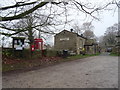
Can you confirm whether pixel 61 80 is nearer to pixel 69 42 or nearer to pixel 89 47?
pixel 69 42

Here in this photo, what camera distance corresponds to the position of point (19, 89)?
12.1ft

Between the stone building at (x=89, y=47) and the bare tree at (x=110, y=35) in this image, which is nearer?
the stone building at (x=89, y=47)

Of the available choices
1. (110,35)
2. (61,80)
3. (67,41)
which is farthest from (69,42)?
(110,35)

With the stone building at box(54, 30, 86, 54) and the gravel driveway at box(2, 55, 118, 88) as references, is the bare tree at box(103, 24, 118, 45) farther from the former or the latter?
the gravel driveway at box(2, 55, 118, 88)

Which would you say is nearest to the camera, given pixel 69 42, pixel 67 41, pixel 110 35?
pixel 69 42

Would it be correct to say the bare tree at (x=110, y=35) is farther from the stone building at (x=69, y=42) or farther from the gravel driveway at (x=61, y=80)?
the gravel driveway at (x=61, y=80)

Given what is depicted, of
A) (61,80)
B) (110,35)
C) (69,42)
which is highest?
(110,35)

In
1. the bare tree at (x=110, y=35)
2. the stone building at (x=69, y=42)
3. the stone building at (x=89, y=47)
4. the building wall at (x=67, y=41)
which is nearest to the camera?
the stone building at (x=69, y=42)

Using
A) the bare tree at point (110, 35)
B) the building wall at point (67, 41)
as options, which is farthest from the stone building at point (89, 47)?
the bare tree at point (110, 35)

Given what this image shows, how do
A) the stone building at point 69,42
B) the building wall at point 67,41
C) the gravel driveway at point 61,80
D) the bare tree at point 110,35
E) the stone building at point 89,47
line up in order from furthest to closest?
the bare tree at point 110,35
the stone building at point 89,47
the building wall at point 67,41
the stone building at point 69,42
the gravel driveway at point 61,80

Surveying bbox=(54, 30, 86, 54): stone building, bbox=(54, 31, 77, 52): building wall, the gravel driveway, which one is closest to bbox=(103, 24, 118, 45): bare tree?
bbox=(54, 30, 86, 54): stone building

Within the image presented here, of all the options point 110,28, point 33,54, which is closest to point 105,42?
point 110,28

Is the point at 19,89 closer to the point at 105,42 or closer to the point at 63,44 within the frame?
the point at 63,44

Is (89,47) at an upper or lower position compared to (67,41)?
lower
